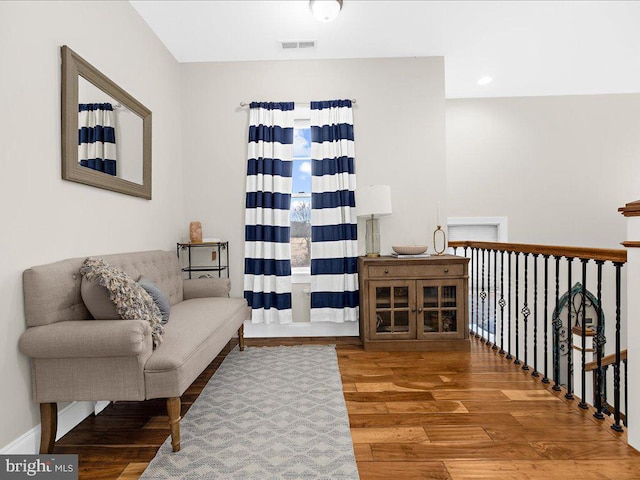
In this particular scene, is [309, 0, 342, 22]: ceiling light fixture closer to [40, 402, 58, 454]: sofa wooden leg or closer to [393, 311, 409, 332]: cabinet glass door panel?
[393, 311, 409, 332]: cabinet glass door panel

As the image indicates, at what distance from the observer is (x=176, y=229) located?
3.86 metres

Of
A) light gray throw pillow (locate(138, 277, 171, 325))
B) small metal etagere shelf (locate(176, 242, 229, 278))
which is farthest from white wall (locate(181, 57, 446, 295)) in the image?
light gray throw pillow (locate(138, 277, 171, 325))

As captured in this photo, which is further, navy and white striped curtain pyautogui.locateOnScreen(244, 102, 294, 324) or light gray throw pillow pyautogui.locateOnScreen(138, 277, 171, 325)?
navy and white striped curtain pyautogui.locateOnScreen(244, 102, 294, 324)

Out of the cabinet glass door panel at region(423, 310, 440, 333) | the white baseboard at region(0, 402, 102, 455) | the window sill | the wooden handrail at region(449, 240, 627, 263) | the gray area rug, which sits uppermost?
the wooden handrail at region(449, 240, 627, 263)

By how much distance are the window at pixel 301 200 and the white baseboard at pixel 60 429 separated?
2.31 metres

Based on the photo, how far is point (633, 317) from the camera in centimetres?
183

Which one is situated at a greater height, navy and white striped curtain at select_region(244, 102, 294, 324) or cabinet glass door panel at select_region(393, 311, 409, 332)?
navy and white striped curtain at select_region(244, 102, 294, 324)

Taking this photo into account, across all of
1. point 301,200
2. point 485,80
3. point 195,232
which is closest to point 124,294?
→ point 195,232

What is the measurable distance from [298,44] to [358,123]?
Result: 981 millimetres

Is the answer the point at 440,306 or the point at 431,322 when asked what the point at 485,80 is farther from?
the point at 431,322

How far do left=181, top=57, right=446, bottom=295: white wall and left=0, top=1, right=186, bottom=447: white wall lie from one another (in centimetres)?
111

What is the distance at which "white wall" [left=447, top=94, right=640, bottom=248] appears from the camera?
5.10m

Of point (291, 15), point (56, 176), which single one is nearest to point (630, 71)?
point (291, 15)

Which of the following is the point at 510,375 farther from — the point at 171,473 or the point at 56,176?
the point at 56,176
